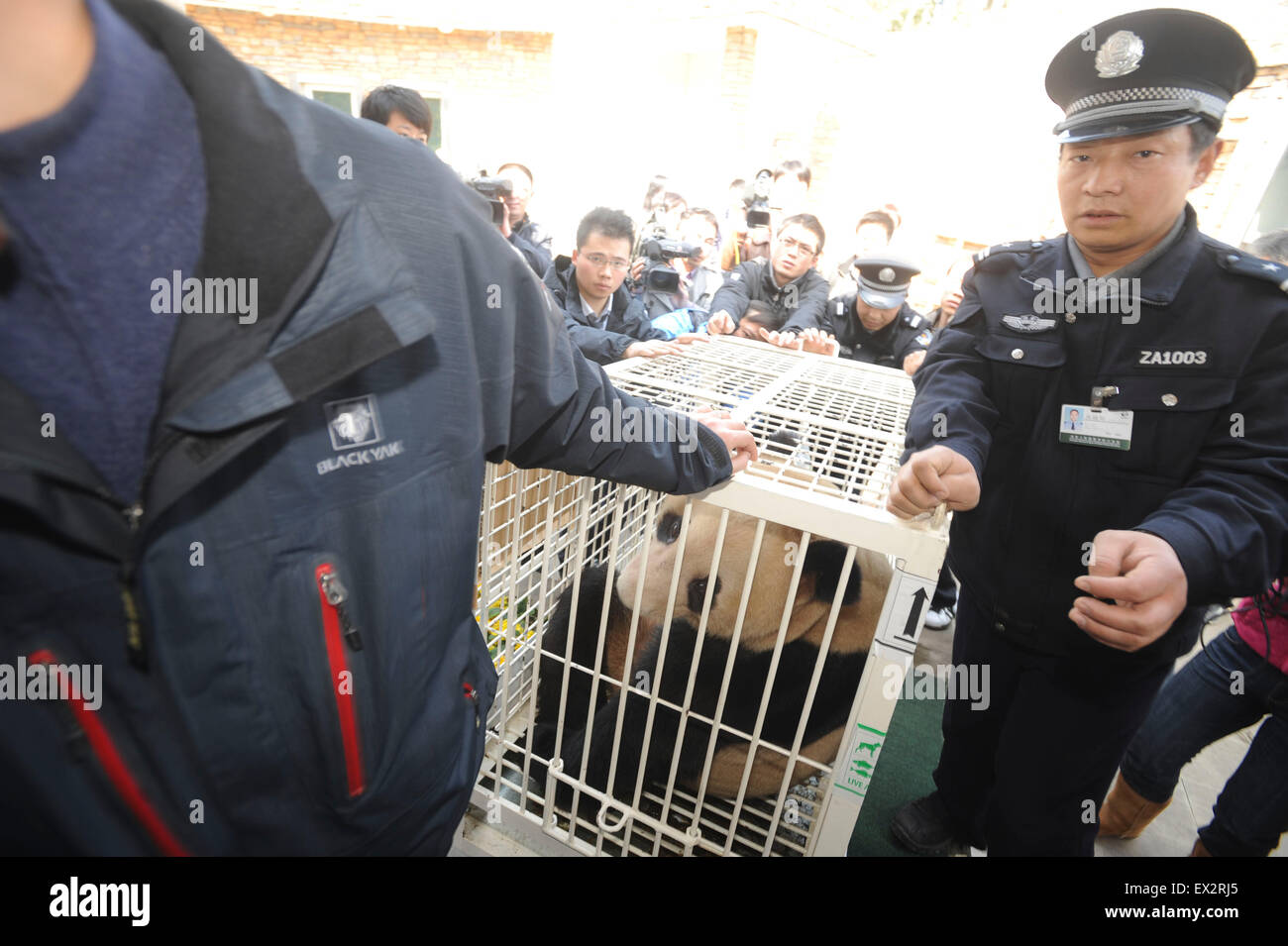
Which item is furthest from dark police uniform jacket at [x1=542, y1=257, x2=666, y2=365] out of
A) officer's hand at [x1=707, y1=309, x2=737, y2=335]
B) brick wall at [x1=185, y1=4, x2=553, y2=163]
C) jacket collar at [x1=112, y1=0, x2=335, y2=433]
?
brick wall at [x1=185, y1=4, x2=553, y2=163]

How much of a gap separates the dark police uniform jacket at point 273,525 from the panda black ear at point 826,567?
70 cm

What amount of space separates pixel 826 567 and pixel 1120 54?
112 cm

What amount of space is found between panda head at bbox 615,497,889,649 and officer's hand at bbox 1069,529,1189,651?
1.24 ft

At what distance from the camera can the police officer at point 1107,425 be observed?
0.93 m

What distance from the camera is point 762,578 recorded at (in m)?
1.17

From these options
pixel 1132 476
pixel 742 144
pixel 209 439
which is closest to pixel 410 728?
pixel 209 439

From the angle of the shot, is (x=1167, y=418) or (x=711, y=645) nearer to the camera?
(x=1167, y=418)

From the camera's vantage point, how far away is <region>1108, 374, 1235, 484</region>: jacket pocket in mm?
1065

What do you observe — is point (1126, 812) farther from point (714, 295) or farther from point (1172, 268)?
point (714, 295)

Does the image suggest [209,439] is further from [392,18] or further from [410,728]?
[392,18]

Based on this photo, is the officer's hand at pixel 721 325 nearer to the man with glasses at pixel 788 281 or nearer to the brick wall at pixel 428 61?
the man with glasses at pixel 788 281

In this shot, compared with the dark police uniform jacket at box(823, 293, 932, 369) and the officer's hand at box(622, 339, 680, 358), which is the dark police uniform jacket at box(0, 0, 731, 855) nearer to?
Answer: the officer's hand at box(622, 339, 680, 358)

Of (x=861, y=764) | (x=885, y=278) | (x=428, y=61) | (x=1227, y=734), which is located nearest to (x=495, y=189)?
(x=885, y=278)

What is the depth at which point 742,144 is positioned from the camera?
9.08 m
